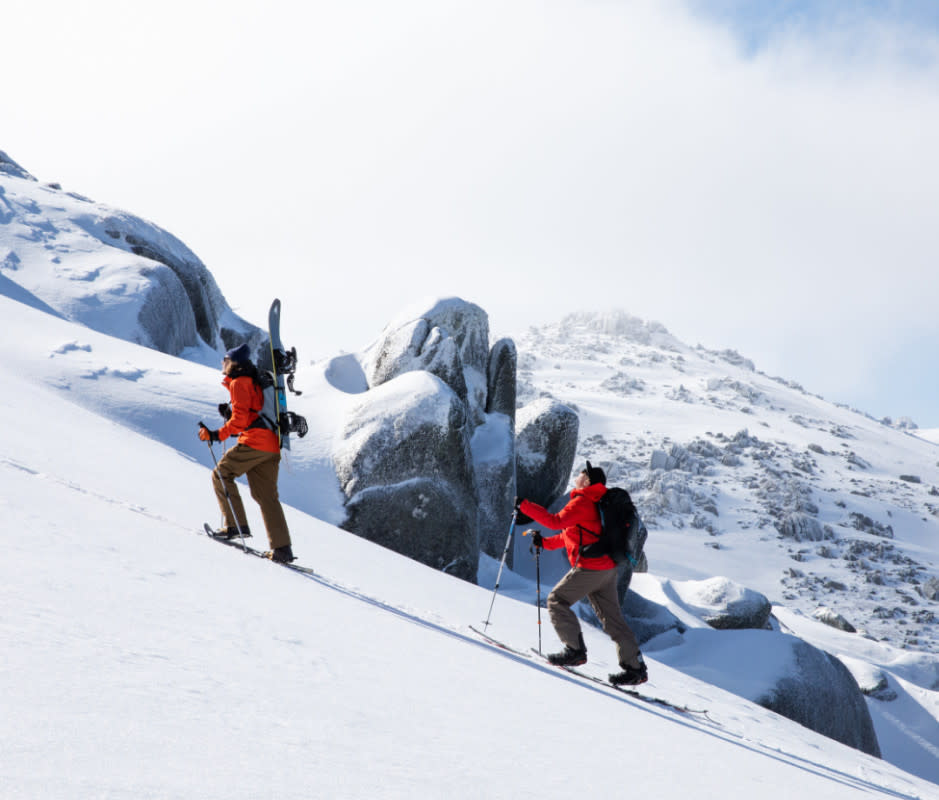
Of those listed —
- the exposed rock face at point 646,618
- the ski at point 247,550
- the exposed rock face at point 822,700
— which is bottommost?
the exposed rock face at point 646,618

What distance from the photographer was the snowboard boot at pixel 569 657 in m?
6.84

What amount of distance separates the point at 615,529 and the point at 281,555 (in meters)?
3.27

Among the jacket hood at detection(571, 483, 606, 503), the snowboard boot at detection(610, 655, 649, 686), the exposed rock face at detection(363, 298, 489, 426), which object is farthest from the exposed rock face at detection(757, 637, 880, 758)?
the jacket hood at detection(571, 483, 606, 503)

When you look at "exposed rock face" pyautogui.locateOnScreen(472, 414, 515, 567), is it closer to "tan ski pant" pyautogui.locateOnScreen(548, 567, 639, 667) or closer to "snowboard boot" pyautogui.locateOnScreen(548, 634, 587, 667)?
"tan ski pant" pyautogui.locateOnScreen(548, 567, 639, 667)

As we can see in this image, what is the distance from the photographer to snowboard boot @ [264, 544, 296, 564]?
672 centimetres

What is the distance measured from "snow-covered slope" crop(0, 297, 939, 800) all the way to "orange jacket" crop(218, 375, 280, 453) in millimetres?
1021

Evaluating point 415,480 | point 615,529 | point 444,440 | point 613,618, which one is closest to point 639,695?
point 613,618

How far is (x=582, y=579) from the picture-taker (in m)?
6.93

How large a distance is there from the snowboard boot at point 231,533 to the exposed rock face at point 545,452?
18.3m

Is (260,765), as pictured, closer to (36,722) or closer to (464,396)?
(36,722)

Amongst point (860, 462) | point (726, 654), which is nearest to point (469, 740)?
point (726, 654)

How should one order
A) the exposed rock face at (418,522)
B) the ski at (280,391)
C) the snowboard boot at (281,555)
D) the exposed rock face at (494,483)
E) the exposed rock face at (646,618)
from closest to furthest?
the snowboard boot at (281,555) < the ski at (280,391) < the exposed rock face at (418,522) < the exposed rock face at (494,483) < the exposed rock face at (646,618)

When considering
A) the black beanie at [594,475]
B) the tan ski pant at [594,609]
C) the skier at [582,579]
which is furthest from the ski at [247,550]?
the black beanie at [594,475]

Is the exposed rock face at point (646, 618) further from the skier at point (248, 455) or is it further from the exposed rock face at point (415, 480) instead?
the skier at point (248, 455)
